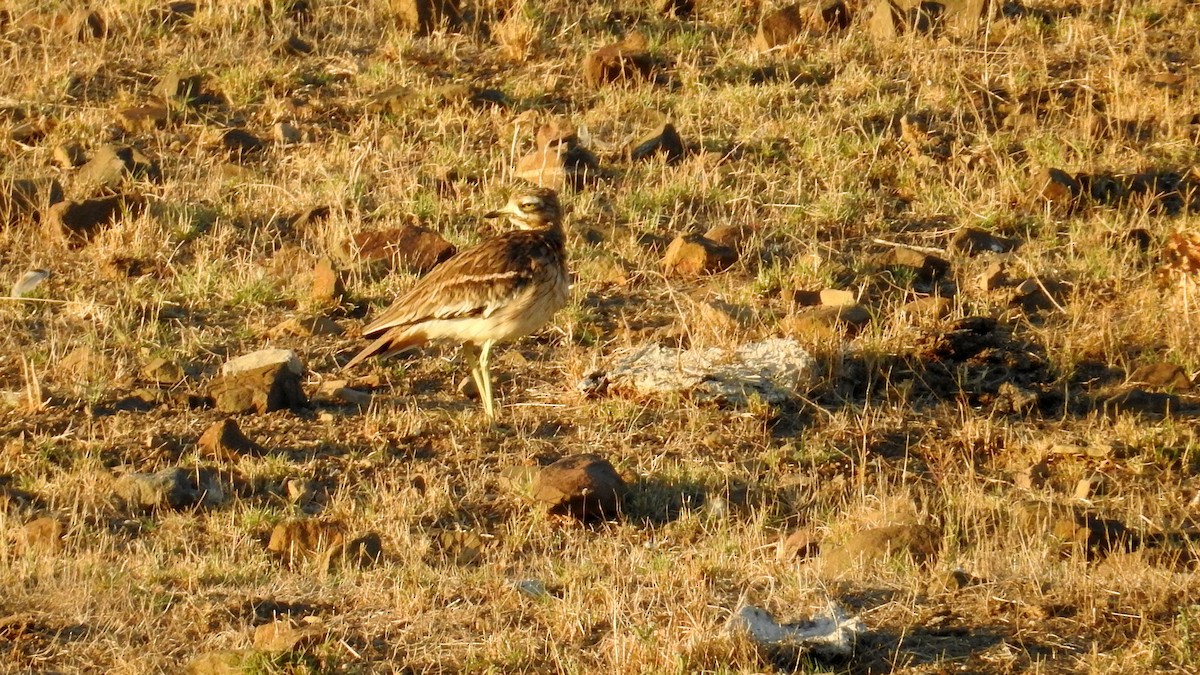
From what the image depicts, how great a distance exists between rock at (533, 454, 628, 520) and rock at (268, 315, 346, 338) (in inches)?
94.7

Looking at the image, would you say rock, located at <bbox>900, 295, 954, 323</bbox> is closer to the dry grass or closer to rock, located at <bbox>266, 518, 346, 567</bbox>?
the dry grass

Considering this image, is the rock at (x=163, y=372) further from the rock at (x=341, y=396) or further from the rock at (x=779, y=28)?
the rock at (x=779, y=28)

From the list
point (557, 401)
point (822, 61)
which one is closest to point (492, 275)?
point (557, 401)

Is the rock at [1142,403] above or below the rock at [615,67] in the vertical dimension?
below

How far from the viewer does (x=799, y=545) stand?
733cm

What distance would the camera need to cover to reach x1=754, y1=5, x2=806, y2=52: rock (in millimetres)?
13203

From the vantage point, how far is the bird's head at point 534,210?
9.58m

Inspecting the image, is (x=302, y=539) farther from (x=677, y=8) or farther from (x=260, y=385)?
(x=677, y=8)

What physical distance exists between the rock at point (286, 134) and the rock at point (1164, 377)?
591 cm

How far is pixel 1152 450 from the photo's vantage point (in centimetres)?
856

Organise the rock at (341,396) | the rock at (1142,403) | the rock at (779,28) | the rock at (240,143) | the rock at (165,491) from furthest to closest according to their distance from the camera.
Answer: the rock at (779,28) → the rock at (240,143) → the rock at (341,396) → the rock at (1142,403) → the rock at (165,491)

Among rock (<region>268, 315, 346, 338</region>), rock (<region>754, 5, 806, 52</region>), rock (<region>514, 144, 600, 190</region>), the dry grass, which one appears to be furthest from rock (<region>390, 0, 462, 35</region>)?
rock (<region>268, 315, 346, 338</region>)

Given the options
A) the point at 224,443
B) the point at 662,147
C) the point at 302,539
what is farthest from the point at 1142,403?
the point at 224,443

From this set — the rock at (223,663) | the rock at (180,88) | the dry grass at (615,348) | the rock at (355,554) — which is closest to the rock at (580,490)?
the dry grass at (615,348)
